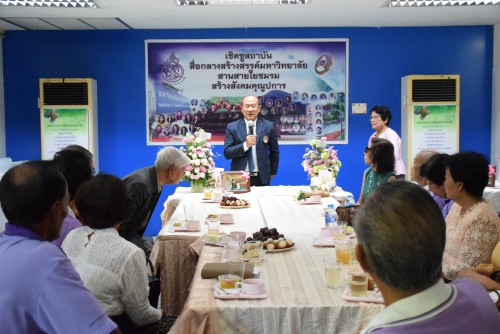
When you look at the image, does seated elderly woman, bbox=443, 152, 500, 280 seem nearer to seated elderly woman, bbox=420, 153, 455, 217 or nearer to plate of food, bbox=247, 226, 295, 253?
seated elderly woman, bbox=420, 153, 455, 217

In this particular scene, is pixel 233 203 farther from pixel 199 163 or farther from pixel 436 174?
pixel 436 174

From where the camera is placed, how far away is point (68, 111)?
7.45 m

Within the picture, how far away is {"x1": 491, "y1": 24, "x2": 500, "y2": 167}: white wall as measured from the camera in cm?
757

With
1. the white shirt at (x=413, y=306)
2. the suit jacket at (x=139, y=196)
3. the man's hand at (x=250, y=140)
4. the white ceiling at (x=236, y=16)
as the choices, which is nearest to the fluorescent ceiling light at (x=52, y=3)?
the white ceiling at (x=236, y=16)

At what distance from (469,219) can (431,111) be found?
→ 16.4 ft

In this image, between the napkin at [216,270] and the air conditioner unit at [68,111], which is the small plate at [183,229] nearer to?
the napkin at [216,270]

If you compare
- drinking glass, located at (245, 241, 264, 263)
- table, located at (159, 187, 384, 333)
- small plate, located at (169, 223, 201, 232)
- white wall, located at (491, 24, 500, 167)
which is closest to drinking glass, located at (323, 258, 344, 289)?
table, located at (159, 187, 384, 333)

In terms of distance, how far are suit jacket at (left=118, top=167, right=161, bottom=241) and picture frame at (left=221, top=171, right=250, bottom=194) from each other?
140cm

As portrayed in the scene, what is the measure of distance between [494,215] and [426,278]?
1669 mm

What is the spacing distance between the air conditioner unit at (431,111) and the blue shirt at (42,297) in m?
6.47

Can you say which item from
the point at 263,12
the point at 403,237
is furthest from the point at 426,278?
the point at 263,12

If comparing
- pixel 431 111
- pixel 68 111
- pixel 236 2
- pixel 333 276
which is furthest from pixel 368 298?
pixel 68 111

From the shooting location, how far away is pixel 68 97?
747 cm

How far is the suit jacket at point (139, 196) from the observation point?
4093mm
